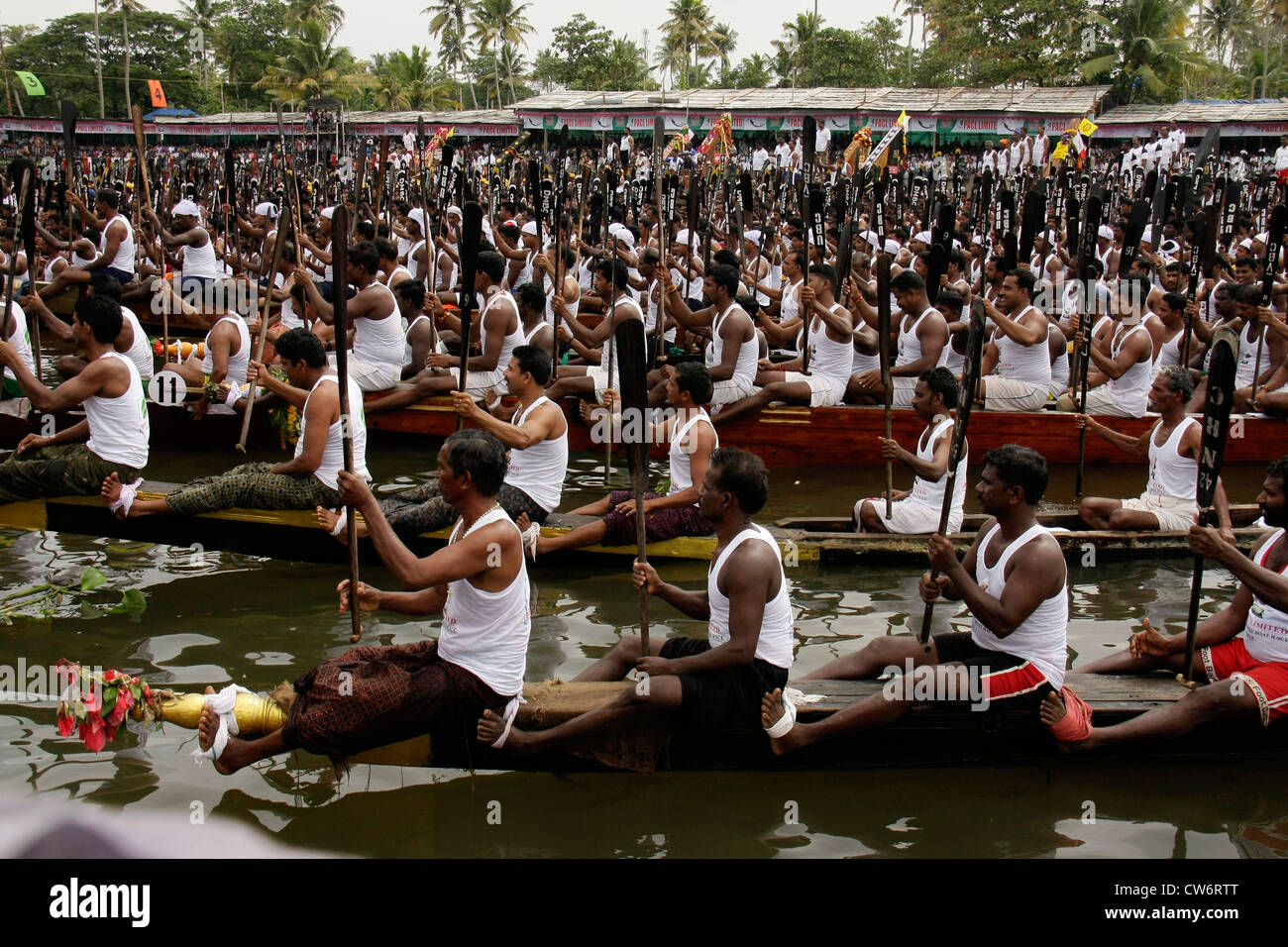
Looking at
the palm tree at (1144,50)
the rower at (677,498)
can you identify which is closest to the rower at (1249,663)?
the rower at (677,498)

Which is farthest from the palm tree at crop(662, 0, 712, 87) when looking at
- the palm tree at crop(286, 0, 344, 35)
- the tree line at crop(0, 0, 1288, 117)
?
the palm tree at crop(286, 0, 344, 35)

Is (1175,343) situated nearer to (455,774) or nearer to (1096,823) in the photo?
(1096,823)

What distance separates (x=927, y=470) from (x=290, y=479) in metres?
4.22

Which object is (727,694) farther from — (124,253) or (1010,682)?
(124,253)

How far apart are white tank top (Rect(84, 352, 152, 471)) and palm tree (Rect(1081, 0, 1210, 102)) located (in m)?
41.3

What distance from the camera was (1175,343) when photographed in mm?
10578

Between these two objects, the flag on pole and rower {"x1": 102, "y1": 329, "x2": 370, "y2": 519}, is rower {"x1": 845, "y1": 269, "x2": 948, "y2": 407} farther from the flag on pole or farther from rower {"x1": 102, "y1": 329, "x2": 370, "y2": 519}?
the flag on pole

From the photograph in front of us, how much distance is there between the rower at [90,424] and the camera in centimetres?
704

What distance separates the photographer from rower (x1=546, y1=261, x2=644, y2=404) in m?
10.1

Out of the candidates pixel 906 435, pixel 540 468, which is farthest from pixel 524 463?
pixel 906 435

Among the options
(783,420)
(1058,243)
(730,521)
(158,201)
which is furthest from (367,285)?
(158,201)

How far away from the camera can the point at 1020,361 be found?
10.4m

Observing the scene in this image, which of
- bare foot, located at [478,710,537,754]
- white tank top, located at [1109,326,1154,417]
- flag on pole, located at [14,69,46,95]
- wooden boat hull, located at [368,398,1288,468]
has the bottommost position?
bare foot, located at [478,710,537,754]

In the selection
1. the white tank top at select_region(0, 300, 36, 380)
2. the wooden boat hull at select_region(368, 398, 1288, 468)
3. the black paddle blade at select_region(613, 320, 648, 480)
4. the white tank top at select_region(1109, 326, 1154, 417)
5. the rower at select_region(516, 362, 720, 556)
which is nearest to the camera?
the black paddle blade at select_region(613, 320, 648, 480)
